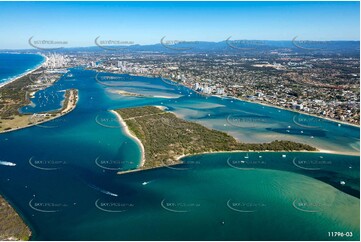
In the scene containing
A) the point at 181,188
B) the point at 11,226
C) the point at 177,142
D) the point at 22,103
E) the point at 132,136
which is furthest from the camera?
the point at 22,103

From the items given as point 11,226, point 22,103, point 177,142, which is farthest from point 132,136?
point 22,103

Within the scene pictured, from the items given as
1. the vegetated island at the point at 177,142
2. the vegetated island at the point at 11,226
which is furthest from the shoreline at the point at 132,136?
the vegetated island at the point at 11,226

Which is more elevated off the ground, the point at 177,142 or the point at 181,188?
the point at 177,142

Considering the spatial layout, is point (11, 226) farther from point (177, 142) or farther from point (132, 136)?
point (132, 136)

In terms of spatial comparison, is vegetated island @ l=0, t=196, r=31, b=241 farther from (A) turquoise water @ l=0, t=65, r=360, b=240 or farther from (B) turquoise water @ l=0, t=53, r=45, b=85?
(B) turquoise water @ l=0, t=53, r=45, b=85

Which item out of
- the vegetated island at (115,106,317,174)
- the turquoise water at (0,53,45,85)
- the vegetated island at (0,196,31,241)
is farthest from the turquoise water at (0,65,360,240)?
the turquoise water at (0,53,45,85)
